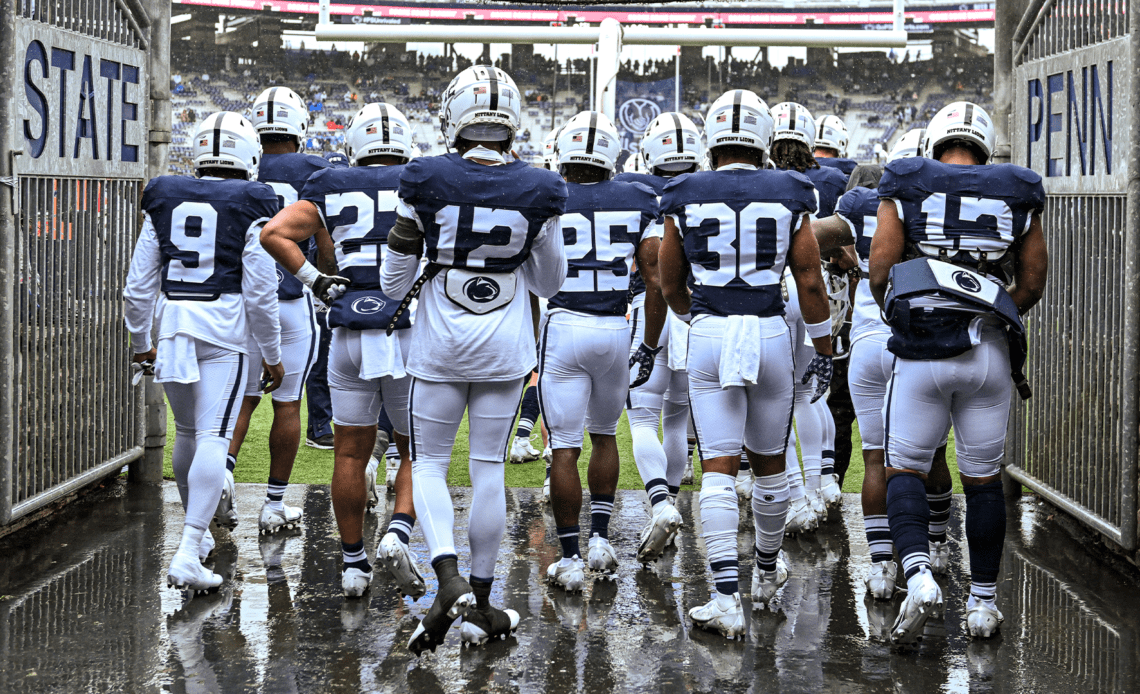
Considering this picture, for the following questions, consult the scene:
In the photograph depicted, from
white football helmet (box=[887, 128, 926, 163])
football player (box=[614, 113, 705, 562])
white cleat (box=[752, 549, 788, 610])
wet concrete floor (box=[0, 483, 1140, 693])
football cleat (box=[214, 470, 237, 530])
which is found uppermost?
white football helmet (box=[887, 128, 926, 163])

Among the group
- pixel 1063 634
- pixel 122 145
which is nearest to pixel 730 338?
pixel 1063 634

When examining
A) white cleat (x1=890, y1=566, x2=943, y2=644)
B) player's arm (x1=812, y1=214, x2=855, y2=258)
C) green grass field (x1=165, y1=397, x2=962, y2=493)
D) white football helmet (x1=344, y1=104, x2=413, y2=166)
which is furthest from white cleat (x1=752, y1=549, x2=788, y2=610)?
green grass field (x1=165, y1=397, x2=962, y2=493)

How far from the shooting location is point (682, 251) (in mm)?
4781

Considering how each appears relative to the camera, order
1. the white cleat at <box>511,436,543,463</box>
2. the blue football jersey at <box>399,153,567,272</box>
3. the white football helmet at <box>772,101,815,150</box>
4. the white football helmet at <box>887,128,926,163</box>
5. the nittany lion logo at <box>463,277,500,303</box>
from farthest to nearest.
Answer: the white cleat at <box>511,436,543,463</box> → the white football helmet at <box>772,101,815,150</box> → the white football helmet at <box>887,128,926,163</box> → the nittany lion logo at <box>463,277,500,303</box> → the blue football jersey at <box>399,153,567,272</box>

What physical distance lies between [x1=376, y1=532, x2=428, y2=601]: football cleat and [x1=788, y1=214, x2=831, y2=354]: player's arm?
2002 millimetres

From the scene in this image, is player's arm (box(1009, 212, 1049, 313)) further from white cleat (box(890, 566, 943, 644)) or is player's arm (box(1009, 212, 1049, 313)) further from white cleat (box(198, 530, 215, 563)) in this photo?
white cleat (box(198, 530, 215, 563))

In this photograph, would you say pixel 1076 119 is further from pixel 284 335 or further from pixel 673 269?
pixel 284 335

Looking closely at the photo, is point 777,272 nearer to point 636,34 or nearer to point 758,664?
point 758,664

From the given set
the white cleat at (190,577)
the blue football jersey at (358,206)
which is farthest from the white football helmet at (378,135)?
the white cleat at (190,577)

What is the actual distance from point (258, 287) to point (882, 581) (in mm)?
3207

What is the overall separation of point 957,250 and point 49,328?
4708 millimetres

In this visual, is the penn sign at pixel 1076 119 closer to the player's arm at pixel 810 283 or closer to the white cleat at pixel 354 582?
the player's arm at pixel 810 283

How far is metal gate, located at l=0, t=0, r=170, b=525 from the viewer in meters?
5.52

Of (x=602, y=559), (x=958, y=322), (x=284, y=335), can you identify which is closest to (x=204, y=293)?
(x=284, y=335)
